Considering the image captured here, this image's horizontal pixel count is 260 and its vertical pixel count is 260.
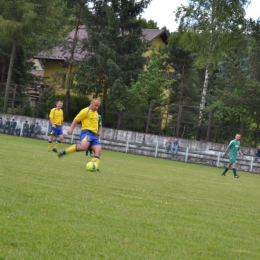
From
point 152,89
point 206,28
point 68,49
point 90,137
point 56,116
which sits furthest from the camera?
point 152,89

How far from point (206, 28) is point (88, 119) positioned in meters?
23.8

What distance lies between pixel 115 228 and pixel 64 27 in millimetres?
45858

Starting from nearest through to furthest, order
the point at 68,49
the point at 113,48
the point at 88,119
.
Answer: the point at 88,119 < the point at 113,48 < the point at 68,49

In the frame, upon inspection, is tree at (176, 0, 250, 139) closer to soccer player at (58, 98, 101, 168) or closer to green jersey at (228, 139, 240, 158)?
green jersey at (228, 139, 240, 158)

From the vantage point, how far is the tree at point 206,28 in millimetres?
35375

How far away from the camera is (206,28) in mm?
38656

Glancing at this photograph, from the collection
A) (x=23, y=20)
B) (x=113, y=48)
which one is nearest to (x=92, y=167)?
(x=113, y=48)

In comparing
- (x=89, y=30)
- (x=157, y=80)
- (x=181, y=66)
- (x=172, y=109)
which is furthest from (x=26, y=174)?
(x=181, y=66)

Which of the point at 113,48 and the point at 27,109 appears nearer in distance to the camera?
the point at 113,48

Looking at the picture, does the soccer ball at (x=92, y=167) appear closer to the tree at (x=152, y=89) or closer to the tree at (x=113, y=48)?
the tree at (x=152, y=89)

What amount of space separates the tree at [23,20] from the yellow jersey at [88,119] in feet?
101

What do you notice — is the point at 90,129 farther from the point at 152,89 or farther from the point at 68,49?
the point at 152,89

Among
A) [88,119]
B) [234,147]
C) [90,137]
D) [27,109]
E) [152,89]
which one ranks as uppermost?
[152,89]

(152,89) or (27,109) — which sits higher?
(152,89)
